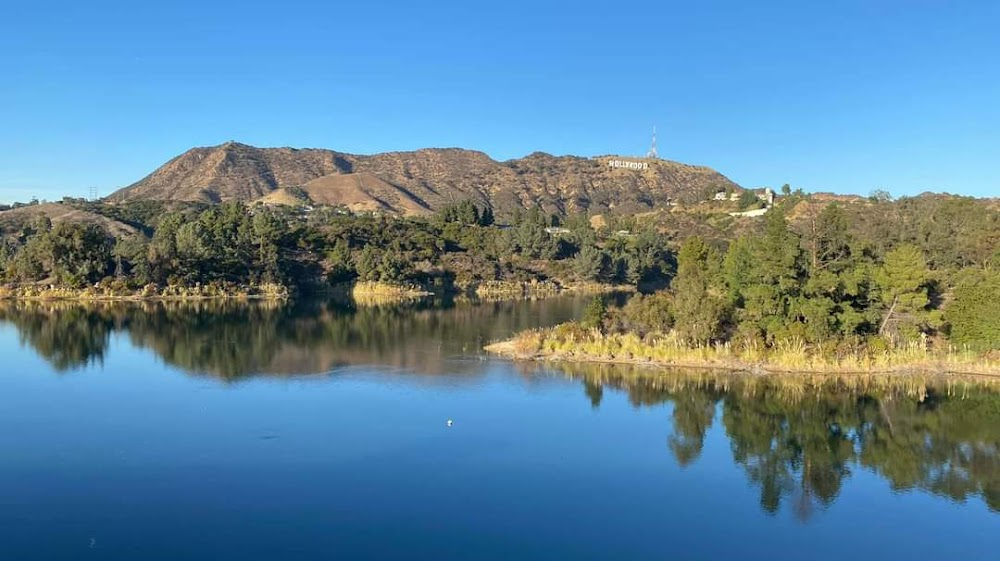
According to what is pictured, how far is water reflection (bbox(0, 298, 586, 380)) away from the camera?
3956cm

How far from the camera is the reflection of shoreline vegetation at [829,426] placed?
2239 cm

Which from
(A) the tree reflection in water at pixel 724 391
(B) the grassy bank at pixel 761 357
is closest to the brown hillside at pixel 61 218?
(A) the tree reflection in water at pixel 724 391

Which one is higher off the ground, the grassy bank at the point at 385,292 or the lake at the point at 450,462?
the grassy bank at the point at 385,292

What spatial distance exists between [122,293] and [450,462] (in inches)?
2262

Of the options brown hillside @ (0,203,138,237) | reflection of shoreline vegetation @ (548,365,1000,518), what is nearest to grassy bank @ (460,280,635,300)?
reflection of shoreline vegetation @ (548,365,1000,518)

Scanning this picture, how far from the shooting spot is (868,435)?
2698cm

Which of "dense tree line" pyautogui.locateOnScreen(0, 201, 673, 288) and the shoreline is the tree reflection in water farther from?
"dense tree line" pyautogui.locateOnScreen(0, 201, 673, 288)

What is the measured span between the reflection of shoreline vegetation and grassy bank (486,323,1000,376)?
966 millimetres

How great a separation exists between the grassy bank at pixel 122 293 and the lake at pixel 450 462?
100 feet

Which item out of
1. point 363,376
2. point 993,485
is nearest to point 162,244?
point 363,376

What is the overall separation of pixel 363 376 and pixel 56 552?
64.4 ft

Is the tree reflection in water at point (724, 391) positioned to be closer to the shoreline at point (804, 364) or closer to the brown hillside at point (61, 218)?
the shoreline at point (804, 364)

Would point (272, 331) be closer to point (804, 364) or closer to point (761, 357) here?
point (761, 357)

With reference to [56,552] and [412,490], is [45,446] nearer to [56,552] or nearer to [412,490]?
[56,552]
